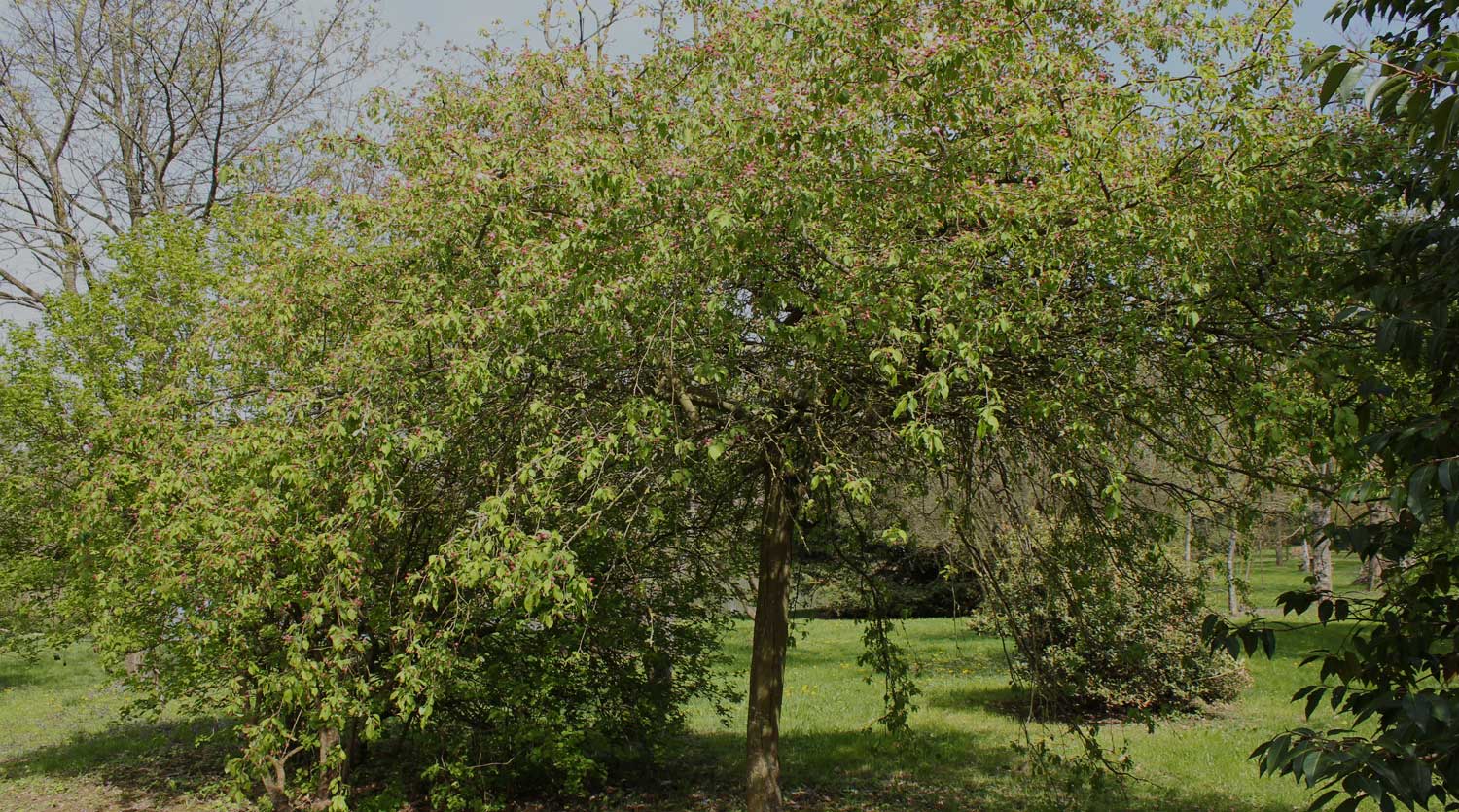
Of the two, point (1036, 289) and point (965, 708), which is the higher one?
point (1036, 289)

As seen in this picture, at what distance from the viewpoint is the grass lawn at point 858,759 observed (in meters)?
7.72

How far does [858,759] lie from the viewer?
9.35 meters

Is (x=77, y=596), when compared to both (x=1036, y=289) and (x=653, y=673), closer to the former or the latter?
(x=653, y=673)

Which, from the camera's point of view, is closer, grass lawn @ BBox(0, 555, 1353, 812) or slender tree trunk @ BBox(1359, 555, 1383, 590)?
slender tree trunk @ BBox(1359, 555, 1383, 590)

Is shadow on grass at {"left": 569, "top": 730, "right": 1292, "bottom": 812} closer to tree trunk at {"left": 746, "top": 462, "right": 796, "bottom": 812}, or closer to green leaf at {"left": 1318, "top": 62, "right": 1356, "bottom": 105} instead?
tree trunk at {"left": 746, "top": 462, "right": 796, "bottom": 812}

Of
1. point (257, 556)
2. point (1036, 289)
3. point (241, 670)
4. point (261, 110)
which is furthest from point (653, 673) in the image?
point (261, 110)

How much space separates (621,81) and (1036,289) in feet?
9.20

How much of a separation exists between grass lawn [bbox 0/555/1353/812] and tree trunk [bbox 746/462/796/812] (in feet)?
3.45

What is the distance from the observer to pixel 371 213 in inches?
227

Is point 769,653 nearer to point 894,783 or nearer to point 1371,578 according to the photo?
point 894,783

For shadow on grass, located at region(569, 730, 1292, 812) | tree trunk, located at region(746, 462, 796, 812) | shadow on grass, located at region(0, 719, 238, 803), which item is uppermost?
tree trunk, located at region(746, 462, 796, 812)

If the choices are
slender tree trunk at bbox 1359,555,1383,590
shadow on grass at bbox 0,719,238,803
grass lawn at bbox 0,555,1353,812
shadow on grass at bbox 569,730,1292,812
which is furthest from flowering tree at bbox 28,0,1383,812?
shadow on grass at bbox 0,719,238,803

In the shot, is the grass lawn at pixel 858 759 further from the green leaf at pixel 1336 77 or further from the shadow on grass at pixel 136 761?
the green leaf at pixel 1336 77

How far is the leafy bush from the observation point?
6.27m
